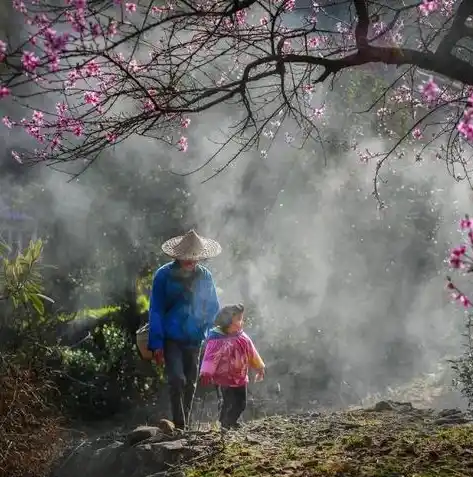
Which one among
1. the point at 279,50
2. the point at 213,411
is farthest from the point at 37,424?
the point at 213,411

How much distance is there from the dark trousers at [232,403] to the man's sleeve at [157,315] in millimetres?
825

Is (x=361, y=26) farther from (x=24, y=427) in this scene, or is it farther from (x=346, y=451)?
(x=24, y=427)

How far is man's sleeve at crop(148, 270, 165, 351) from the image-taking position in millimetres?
5855

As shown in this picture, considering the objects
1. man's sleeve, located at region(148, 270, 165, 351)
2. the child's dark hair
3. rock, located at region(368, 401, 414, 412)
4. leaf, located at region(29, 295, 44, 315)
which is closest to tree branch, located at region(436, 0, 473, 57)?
the child's dark hair

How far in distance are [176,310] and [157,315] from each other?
172 mm

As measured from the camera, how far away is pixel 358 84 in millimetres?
13938

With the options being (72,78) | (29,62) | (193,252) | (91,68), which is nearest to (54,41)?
(29,62)

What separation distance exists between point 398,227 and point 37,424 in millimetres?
10045

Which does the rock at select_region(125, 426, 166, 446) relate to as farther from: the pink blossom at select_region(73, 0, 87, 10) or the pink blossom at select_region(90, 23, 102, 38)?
the pink blossom at select_region(73, 0, 87, 10)

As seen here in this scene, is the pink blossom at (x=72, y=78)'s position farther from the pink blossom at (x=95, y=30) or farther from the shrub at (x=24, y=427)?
the shrub at (x=24, y=427)

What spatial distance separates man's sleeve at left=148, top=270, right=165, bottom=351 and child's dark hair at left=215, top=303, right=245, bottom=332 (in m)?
0.53

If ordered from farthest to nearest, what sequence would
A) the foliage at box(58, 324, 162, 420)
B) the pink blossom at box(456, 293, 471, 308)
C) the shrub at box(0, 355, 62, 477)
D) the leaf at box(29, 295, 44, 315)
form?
the foliage at box(58, 324, 162, 420) < the leaf at box(29, 295, 44, 315) < the shrub at box(0, 355, 62, 477) < the pink blossom at box(456, 293, 471, 308)

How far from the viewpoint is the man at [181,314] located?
5863mm

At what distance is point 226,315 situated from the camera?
6.11 metres
